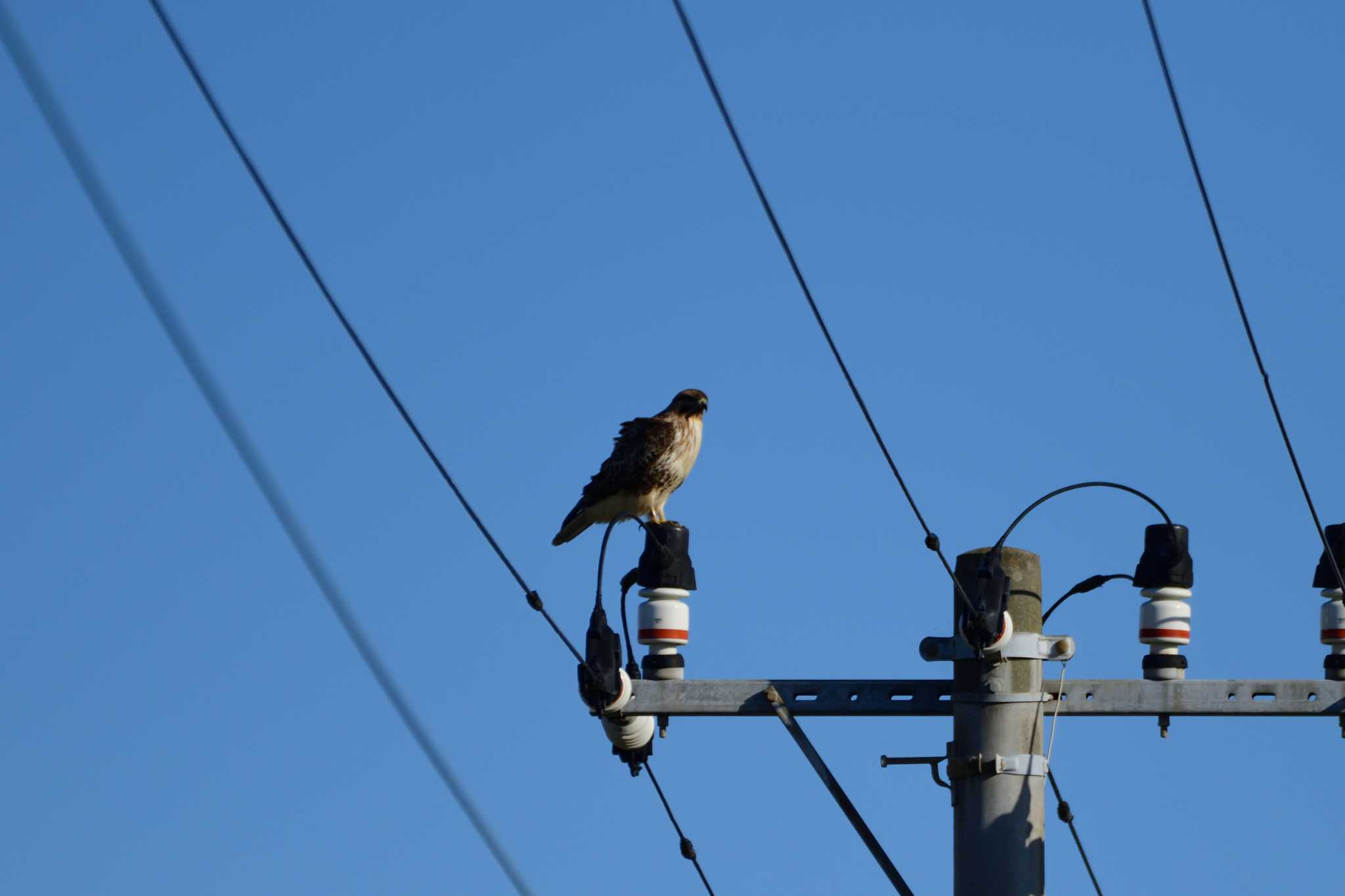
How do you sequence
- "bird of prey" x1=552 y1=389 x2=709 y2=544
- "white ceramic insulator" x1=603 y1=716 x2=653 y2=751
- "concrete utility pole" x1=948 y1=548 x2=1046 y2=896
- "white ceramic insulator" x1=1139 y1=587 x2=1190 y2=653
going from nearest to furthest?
"concrete utility pole" x1=948 y1=548 x2=1046 y2=896, "white ceramic insulator" x1=1139 y1=587 x2=1190 y2=653, "white ceramic insulator" x1=603 y1=716 x2=653 y2=751, "bird of prey" x1=552 y1=389 x2=709 y2=544

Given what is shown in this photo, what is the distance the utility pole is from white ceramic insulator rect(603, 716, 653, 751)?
0.39 m

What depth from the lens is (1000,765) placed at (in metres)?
7.50

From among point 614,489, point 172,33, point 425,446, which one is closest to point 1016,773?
point 425,446

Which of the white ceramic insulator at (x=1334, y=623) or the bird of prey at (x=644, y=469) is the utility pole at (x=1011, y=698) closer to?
the white ceramic insulator at (x=1334, y=623)

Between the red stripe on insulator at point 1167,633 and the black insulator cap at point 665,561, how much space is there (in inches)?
69.4

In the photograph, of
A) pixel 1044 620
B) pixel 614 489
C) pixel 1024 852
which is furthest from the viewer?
pixel 614 489

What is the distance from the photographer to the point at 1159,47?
7.71 metres

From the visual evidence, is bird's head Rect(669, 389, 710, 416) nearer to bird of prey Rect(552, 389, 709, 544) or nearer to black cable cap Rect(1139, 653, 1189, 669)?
bird of prey Rect(552, 389, 709, 544)

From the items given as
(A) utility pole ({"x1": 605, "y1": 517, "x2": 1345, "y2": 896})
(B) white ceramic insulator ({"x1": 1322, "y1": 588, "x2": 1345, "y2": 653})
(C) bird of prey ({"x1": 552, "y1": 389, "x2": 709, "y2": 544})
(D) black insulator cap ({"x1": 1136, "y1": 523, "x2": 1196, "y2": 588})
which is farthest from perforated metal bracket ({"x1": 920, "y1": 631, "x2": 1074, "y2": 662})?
(C) bird of prey ({"x1": 552, "y1": 389, "x2": 709, "y2": 544})

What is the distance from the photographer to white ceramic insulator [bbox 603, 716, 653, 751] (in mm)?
8203

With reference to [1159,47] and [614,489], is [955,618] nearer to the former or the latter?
[1159,47]

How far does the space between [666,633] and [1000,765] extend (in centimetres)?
143

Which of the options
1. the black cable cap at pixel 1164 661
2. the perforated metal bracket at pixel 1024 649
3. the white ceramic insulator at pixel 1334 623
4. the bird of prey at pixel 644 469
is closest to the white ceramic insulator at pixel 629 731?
the perforated metal bracket at pixel 1024 649

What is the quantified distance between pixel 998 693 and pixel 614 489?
17.4 ft
